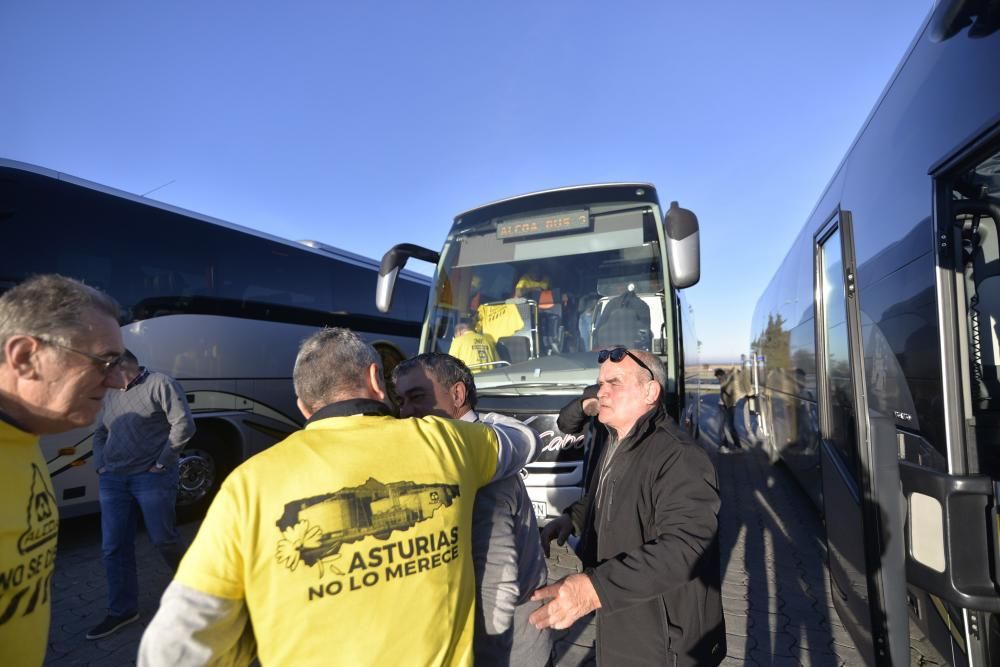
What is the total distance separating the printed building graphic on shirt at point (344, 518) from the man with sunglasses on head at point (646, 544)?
2.19 ft

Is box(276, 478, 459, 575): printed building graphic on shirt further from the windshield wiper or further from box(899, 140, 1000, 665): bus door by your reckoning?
the windshield wiper

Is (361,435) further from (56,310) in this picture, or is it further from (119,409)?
(119,409)

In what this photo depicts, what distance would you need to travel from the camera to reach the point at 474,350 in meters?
A: 5.26

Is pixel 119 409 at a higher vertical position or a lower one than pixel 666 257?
lower

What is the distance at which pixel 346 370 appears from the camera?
4.91 feet

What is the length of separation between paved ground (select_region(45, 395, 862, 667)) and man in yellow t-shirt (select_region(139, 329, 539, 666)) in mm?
2381

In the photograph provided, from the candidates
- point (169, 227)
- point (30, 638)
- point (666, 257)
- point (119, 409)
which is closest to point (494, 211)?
point (666, 257)

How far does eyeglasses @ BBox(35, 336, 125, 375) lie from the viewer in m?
1.31

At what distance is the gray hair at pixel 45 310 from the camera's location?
4.15 feet

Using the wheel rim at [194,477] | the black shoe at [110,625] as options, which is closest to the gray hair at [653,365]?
the black shoe at [110,625]

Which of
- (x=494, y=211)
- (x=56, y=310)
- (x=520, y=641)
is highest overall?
(x=494, y=211)

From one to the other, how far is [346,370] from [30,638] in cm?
88

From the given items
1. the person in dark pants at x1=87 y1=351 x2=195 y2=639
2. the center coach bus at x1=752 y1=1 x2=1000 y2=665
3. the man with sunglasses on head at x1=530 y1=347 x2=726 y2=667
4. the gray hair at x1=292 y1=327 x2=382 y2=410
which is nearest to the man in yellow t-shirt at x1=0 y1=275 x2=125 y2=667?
the gray hair at x1=292 y1=327 x2=382 y2=410

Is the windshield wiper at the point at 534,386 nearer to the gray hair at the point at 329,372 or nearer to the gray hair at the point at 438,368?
the gray hair at the point at 438,368
